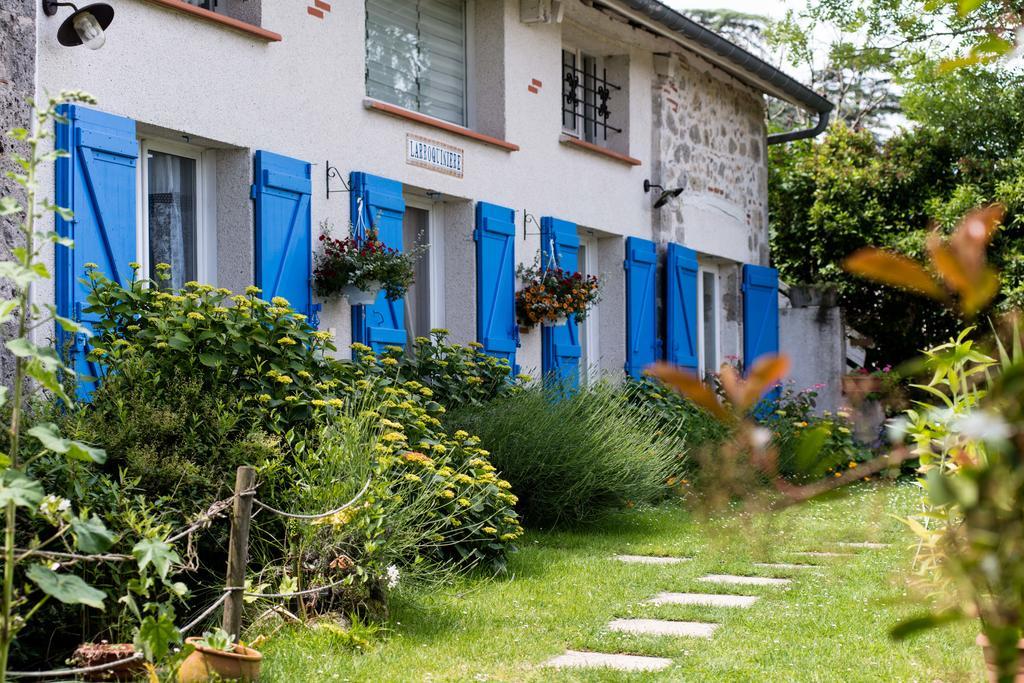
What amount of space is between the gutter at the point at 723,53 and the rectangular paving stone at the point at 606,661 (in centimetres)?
627

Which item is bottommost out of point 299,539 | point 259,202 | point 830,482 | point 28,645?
point 28,645

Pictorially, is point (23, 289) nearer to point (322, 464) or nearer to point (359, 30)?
point (322, 464)

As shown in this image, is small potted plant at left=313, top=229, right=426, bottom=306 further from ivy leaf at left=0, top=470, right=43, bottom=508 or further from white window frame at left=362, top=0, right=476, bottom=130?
ivy leaf at left=0, top=470, right=43, bottom=508

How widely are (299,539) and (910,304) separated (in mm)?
10028

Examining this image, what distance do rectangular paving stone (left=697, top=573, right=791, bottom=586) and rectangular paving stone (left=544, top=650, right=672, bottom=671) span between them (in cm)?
153

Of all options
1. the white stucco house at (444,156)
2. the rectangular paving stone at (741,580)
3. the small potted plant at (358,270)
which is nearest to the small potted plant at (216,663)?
the white stucco house at (444,156)

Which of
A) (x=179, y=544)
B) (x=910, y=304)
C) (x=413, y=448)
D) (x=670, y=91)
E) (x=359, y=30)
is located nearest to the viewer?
(x=179, y=544)

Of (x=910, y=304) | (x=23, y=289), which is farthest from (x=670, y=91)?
(x=23, y=289)

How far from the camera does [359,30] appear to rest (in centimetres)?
762

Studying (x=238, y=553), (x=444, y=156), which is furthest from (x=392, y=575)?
(x=444, y=156)

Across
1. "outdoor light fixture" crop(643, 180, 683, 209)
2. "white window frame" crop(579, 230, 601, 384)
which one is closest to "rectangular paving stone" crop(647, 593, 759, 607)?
"white window frame" crop(579, 230, 601, 384)

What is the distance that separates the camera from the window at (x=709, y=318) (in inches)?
470

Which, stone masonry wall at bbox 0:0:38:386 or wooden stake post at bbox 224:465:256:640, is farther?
stone masonry wall at bbox 0:0:38:386

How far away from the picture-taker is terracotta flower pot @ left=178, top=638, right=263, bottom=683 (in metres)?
3.34
